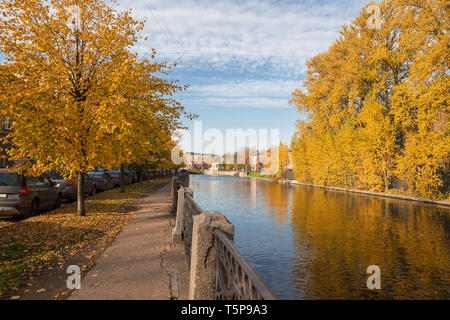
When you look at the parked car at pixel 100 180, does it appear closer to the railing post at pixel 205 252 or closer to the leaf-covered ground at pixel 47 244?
the leaf-covered ground at pixel 47 244

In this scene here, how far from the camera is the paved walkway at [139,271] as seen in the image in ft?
15.9

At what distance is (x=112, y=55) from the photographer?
12.0m

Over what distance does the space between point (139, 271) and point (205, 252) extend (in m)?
2.45

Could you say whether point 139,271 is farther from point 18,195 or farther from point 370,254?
point 18,195

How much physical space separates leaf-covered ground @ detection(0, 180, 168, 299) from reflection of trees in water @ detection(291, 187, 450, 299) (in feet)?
15.9

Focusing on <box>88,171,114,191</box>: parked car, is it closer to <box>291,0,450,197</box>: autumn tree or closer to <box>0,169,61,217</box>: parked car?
<box>0,169,61,217</box>: parked car

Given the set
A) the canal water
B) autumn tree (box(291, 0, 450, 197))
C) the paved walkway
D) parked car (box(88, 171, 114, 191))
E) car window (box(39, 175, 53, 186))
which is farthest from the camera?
parked car (box(88, 171, 114, 191))

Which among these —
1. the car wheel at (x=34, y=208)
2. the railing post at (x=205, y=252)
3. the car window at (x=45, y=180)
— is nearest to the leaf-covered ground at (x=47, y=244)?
the car wheel at (x=34, y=208)

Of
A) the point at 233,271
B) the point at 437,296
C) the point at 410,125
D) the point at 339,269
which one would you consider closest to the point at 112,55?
the point at 339,269

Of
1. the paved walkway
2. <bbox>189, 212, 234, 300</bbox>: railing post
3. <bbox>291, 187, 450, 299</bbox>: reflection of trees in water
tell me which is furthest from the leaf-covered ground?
<bbox>291, 187, 450, 299</bbox>: reflection of trees in water

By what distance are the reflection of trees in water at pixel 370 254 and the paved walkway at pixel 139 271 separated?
2619mm

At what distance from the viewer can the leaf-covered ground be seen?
5781 millimetres

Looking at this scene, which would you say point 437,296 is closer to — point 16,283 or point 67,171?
point 16,283

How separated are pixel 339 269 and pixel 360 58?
87.7 ft
